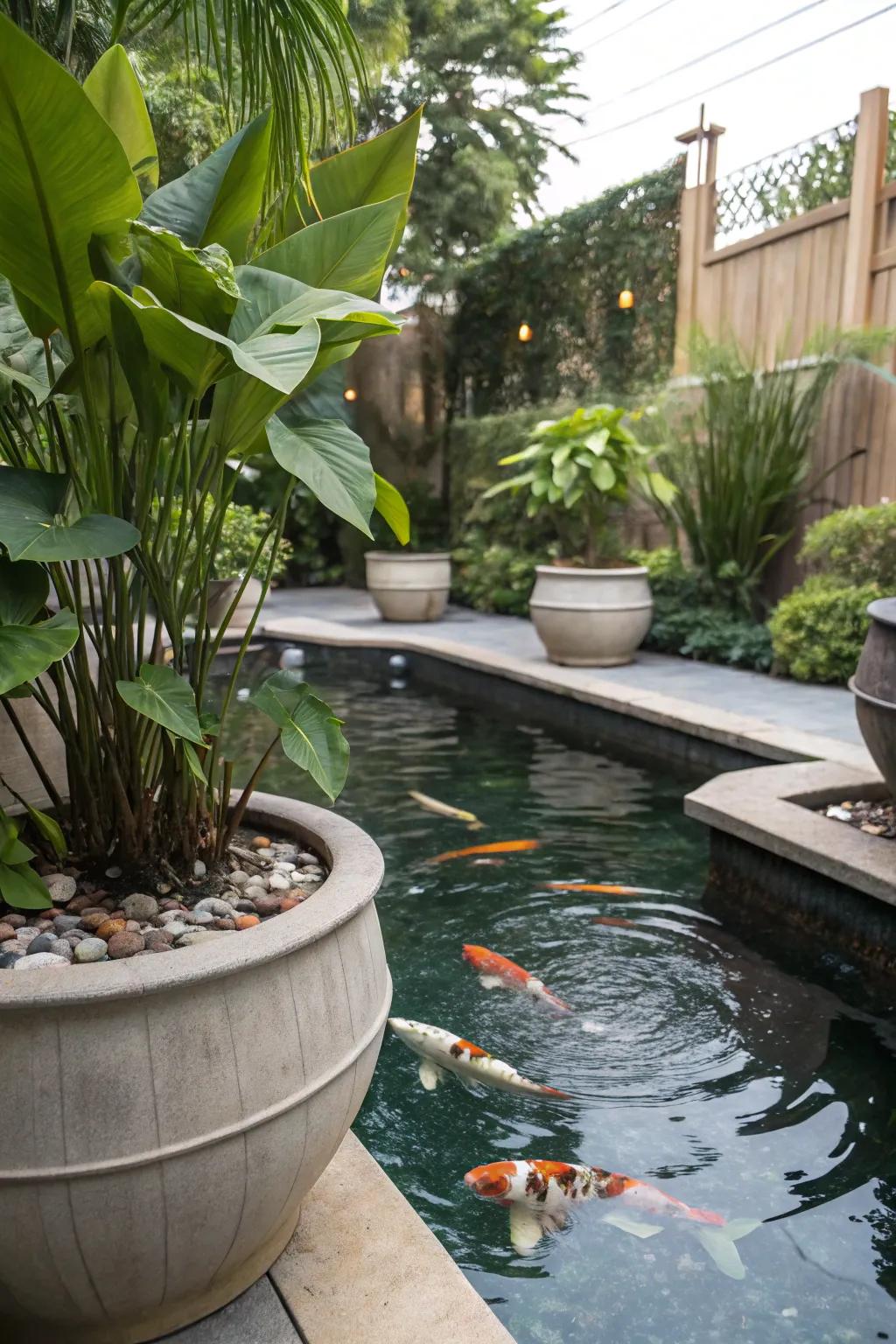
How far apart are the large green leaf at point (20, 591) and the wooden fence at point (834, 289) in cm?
674

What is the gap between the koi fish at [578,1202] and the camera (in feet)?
6.28

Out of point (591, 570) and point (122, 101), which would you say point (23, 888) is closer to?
point (122, 101)

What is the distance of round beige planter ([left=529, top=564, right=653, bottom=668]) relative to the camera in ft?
23.3

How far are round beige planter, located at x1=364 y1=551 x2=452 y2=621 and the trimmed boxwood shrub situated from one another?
399cm

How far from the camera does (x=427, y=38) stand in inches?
513

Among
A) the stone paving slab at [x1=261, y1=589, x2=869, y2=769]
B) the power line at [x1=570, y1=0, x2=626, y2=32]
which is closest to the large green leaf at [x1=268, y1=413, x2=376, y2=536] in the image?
the stone paving slab at [x1=261, y1=589, x2=869, y2=769]

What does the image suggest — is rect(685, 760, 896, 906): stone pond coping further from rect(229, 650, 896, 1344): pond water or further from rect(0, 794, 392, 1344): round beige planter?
rect(0, 794, 392, 1344): round beige planter

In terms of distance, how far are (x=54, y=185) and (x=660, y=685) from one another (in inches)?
223

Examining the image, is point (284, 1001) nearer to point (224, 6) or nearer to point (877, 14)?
point (224, 6)

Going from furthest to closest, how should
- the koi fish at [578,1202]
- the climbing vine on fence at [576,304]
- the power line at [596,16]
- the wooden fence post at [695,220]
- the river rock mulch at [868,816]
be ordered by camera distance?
the power line at [596,16] → the climbing vine on fence at [576,304] → the wooden fence post at [695,220] → the river rock mulch at [868,816] → the koi fish at [578,1202]

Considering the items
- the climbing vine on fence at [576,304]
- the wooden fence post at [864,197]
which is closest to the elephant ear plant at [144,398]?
the wooden fence post at [864,197]

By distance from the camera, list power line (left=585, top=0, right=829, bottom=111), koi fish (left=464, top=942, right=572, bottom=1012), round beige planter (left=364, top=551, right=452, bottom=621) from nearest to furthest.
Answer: koi fish (left=464, top=942, right=572, bottom=1012), round beige planter (left=364, top=551, right=452, bottom=621), power line (left=585, top=0, right=829, bottom=111)

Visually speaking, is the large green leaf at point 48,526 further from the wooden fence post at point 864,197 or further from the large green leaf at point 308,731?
the wooden fence post at point 864,197

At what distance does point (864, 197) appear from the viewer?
7016 mm
